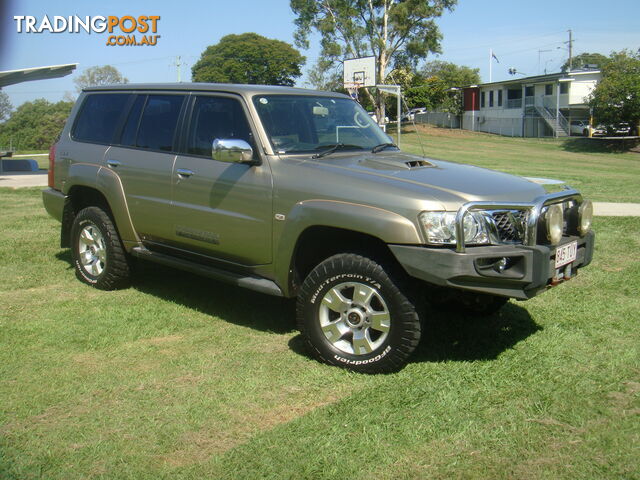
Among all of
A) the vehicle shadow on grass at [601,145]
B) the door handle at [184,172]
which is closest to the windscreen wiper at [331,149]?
A: the door handle at [184,172]

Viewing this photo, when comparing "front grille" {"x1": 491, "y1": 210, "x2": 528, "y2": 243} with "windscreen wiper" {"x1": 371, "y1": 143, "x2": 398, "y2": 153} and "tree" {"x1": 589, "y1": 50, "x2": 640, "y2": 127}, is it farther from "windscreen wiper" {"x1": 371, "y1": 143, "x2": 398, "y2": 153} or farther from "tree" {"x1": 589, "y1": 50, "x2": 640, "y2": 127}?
"tree" {"x1": 589, "y1": 50, "x2": 640, "y2": 127}

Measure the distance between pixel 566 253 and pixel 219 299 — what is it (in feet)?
10.4

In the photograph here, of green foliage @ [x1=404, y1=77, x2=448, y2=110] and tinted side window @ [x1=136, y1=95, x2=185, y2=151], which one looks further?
green foliage @ [x1=404, y1=77, x2=448, y2=110]

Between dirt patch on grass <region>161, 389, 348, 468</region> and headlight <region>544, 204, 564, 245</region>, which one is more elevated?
headlight <region>544, 204, 564, 245</region>

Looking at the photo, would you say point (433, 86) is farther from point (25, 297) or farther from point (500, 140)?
point (25, 297)

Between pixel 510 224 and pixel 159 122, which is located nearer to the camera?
pixel 510 224

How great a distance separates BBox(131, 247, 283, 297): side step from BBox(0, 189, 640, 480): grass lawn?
0.43 meters

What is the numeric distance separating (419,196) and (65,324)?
3.14m

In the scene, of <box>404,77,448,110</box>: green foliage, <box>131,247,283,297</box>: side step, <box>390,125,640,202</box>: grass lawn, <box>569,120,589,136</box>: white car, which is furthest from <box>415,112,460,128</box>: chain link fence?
<box>131,247,283,297</box>: side step

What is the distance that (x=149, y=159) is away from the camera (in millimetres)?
5770

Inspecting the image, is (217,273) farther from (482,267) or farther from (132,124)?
(482,267)

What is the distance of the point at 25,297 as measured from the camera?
6.34 meters

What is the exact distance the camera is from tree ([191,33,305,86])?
72.2 metres

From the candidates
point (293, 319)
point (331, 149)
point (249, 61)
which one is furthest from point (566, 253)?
point (249, 61)
